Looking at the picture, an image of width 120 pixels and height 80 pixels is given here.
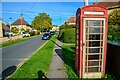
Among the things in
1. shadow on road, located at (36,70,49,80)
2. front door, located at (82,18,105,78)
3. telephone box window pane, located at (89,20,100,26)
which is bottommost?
shadow on road, located at (36,70,49,80)

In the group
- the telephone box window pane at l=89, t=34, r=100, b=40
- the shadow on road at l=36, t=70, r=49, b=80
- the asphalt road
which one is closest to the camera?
the telephone box window pane at l=89, t=34, r=100, b=40

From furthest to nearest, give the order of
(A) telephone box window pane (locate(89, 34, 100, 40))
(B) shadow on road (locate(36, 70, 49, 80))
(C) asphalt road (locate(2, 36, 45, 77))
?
(C) asphalt road (locate(2, 36, 45, 77))
(B) shadow on road (locate(36, 70, 49, 80))
(A) telephone box window pane (locate(89, 34, 100, 40))

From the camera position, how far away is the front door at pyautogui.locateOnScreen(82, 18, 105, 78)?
8.21 m

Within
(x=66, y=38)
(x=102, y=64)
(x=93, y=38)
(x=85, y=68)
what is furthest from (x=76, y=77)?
(x=66, y=38)

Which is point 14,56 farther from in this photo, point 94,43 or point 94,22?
point 94,22

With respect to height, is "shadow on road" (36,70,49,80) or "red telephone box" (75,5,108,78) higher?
"red telephone box" (75,5,108,78)

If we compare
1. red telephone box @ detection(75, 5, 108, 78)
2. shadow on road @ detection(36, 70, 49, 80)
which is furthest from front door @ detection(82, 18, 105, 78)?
shadow on road @ detection(36, 70, 49, 80)

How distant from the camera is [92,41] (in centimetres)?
827

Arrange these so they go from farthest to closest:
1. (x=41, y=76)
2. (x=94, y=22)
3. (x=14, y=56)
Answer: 1. (x=14, y=56)
2. (x=41, y=76)
3. (x=94, y=22)

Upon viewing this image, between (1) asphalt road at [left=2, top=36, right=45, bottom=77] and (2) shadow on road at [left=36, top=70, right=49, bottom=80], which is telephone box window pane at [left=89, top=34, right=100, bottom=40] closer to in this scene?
(2) shadow on road at [left=36, top=70, right=49, bottom=80]

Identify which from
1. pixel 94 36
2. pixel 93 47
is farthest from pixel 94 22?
pixel 93 47

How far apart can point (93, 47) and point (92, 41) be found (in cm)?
24

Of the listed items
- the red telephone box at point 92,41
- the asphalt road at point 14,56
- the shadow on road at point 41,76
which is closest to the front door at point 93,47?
the red telephone box at point 92,41

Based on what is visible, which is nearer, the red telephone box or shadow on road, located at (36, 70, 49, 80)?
the red telephone box
